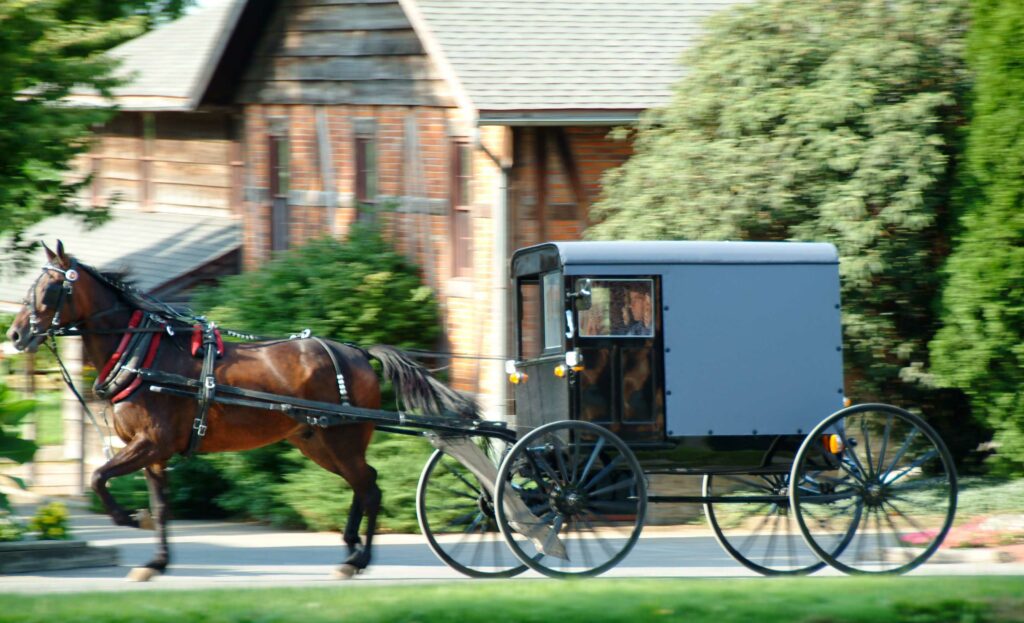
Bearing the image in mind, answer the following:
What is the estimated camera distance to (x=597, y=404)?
908cm

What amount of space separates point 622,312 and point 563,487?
1247 millimetres

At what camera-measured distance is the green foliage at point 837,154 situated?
39.5ft

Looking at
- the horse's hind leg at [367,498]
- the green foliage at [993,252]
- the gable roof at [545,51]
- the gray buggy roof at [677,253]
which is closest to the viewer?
the gray buggy roof at [677,253]

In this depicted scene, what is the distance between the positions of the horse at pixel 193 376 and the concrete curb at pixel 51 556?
93cm

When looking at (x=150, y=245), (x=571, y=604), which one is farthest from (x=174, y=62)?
(x=571, y=604)

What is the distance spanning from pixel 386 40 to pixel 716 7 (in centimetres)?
394

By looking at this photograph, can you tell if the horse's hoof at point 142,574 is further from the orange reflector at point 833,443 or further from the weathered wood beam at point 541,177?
the weathered wood beam at point 541,177

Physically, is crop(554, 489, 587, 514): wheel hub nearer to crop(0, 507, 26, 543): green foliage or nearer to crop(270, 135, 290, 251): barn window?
crop(0, 507, 26, 543): green foliage

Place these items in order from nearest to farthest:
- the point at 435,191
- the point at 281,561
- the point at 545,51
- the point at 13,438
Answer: the point at 13,438, the point at 281,561, the point at 545,51, the point at 435,191

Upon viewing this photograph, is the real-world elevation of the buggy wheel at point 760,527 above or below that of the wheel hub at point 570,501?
below

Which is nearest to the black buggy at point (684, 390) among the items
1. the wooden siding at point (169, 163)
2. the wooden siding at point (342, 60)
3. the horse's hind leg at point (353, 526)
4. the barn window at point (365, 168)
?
the horse's hind leg at point (353, 526)

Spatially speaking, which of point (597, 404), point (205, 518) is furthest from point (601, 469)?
point (205, 518)

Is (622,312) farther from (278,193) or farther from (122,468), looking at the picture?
(278,193)

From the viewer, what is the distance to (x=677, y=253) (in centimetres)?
907
